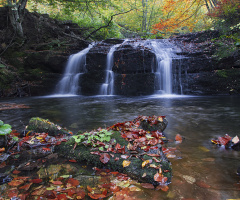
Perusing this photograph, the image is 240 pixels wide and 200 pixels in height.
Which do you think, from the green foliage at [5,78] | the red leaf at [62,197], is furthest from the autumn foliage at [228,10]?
the green foliage at [5,78]

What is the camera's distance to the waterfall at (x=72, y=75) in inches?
499

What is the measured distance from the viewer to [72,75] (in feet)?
42.3

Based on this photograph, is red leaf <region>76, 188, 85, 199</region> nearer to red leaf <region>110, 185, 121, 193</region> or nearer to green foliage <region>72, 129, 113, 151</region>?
red leaf <region>110, 185, 121, 193</region>

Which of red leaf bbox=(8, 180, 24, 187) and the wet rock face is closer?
red leaf bbox=(8, 180, 24, 187)

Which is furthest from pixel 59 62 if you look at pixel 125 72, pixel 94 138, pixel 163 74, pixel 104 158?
pixel 104 158

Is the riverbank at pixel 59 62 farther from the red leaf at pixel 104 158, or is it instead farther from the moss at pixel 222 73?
the red leaf at pixel 104 158

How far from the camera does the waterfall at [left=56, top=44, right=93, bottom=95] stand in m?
12.7

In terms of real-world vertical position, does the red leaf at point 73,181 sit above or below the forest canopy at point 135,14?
below

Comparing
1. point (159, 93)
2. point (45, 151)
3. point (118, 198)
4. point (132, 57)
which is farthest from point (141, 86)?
point (118, 198)

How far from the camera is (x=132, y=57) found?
1167 cm

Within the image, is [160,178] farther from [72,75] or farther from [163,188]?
[72,75]

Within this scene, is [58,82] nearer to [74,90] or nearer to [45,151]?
[74,90]

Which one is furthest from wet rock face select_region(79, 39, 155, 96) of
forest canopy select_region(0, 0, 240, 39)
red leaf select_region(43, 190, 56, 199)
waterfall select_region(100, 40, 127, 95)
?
red leaf select_region(43, 190, 56, 199)

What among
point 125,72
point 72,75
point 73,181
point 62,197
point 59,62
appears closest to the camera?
point 62,197
